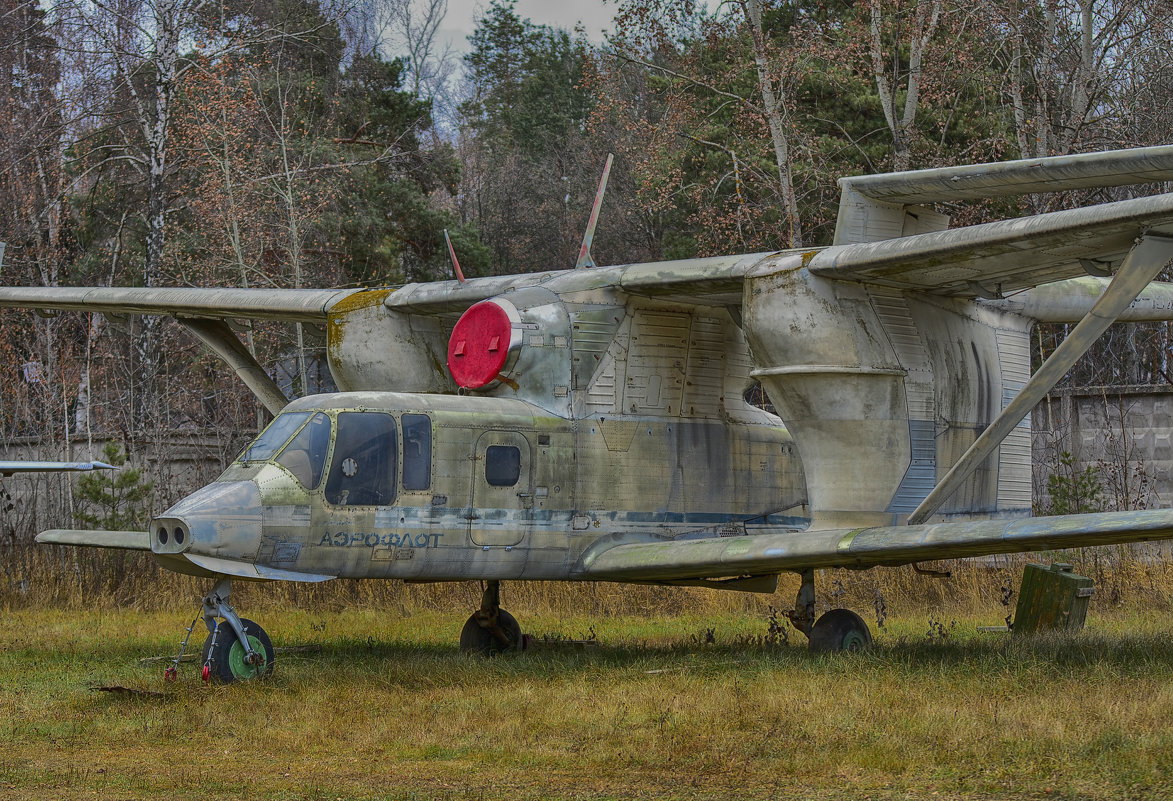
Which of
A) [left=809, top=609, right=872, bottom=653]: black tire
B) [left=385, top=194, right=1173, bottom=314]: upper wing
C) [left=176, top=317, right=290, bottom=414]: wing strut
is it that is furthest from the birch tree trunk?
[left=809, top=609, right=872, bottom=653]: black tire

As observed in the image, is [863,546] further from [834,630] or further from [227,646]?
[227,646]

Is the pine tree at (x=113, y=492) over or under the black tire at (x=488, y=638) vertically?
over

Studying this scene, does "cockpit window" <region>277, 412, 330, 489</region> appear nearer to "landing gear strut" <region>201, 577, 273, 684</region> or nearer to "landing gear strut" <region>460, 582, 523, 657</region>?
"landing gear strut" <region>201, 577, 273, 684</region>

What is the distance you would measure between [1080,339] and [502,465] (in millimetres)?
5002

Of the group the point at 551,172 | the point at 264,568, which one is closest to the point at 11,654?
the point at 264,568

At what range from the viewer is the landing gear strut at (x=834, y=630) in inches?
464

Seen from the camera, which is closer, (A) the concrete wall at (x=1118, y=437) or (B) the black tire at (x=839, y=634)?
(B) the black tire at (x=839, y=634)

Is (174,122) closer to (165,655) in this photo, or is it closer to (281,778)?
(165,655)

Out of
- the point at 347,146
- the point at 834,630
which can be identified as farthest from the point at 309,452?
the point at 347,146

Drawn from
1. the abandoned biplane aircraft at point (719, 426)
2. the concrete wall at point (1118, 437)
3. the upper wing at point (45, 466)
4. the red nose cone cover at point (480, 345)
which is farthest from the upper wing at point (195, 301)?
the concrete wall at point (1118, 437)

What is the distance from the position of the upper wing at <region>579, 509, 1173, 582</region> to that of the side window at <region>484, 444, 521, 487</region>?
43.5 inches

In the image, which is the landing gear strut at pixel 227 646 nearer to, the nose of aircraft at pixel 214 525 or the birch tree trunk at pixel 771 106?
the nose of aircraft at pixel 214 525

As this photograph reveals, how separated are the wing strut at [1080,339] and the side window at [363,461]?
4.64 metres

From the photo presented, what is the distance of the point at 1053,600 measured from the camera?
12.9m
